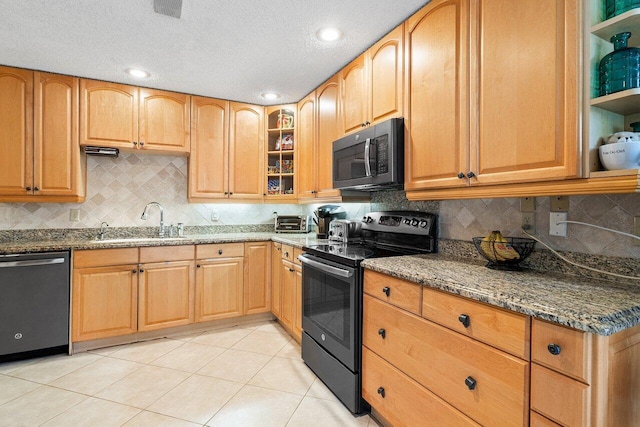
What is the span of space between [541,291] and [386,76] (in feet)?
5.02

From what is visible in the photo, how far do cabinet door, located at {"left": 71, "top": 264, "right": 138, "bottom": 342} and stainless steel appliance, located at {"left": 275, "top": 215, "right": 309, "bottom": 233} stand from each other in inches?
57.1

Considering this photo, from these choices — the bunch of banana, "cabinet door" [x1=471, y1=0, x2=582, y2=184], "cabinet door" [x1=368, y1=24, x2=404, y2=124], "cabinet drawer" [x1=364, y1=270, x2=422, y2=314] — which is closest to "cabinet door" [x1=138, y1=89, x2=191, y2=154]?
"cabinet door" [x1=368, y1=24, x2=404, y2=124]


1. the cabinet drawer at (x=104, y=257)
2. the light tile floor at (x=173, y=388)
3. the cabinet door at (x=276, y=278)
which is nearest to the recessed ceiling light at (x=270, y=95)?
the cabinet door at (x=276, y=278)

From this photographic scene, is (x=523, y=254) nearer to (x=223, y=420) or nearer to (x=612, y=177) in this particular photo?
(x=612, y=177)

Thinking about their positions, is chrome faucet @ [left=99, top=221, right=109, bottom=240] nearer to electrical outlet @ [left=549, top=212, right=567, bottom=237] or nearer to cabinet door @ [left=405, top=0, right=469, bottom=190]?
cabinet door @ [left=405, top=0, right=469, bottom=190]

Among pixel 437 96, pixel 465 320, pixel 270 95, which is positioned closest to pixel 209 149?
pixel 270 95

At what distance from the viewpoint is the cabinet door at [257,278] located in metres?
3.25

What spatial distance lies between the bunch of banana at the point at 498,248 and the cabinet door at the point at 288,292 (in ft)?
5.33

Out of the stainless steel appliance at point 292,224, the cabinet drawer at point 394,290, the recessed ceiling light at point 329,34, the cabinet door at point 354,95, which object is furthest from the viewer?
the stainless steel appliance at point 292,224

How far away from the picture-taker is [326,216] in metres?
3.16

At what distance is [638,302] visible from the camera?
1021mm

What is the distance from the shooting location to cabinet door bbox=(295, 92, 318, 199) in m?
3.12

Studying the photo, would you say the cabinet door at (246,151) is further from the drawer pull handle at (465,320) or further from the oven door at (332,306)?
the drawer pull handle at (465,320)

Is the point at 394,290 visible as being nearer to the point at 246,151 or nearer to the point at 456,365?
the point at 456,365
